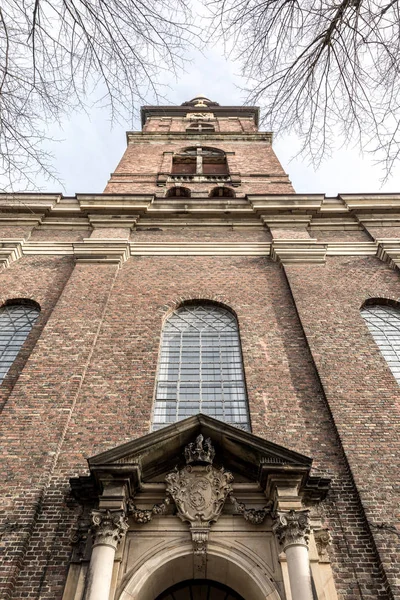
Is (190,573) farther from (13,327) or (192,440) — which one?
(13,327)

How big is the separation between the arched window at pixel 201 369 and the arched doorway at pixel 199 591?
2552mm

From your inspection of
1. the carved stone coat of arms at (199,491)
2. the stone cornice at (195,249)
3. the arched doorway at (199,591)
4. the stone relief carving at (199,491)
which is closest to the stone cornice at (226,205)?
the stone cornice at (195,249)

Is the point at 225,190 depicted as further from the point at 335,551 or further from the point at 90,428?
the point at 335,551

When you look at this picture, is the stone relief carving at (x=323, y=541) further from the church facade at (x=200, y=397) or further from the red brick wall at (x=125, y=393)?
the red brick wall at (x=125, y=393)

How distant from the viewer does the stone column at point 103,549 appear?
5.56 meters

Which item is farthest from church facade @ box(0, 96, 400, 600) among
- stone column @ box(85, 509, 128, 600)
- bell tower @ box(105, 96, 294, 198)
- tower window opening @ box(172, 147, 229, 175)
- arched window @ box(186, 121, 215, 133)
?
arched window @ box(186, 121, 215, 133)

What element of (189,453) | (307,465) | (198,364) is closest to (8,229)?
(198,364)

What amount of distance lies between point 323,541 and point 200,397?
3520mm

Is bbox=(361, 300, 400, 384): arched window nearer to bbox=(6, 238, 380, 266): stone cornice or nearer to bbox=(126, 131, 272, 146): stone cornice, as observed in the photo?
bbox=(6, 238, 380, 266): stone cornice

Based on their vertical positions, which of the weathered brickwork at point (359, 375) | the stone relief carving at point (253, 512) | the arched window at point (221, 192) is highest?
the arched window at point (221, 192)

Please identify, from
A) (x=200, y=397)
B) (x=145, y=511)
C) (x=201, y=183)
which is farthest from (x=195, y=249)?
(x=145, y=511)

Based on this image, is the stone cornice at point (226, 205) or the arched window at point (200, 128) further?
the arched window at point (200, 128)

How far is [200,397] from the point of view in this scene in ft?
30.2

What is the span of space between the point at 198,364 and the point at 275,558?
4.42 m
